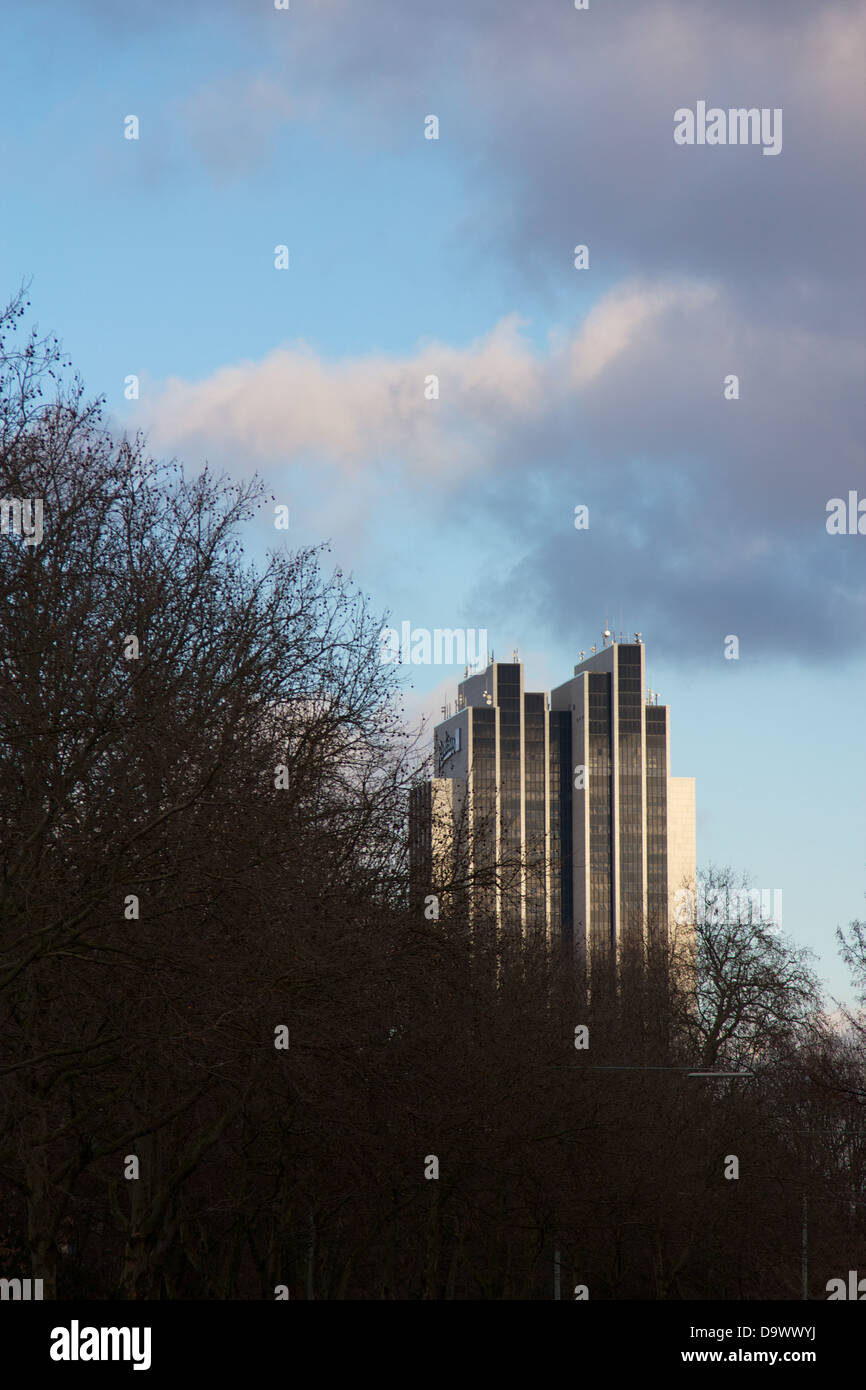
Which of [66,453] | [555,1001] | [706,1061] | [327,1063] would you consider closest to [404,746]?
[327,1063]

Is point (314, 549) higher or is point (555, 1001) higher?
point (314, 549)

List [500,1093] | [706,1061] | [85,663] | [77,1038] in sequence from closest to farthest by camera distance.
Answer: [85,663] → [77,1038] → [500,1093] → [706,1061]

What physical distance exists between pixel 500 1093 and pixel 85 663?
1618cm

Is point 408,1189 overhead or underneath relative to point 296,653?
underneath

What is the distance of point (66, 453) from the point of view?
24.0m

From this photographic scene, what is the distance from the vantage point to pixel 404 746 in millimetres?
27797

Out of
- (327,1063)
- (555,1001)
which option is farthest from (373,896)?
(555,1001)

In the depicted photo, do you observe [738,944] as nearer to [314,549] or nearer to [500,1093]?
[500,1093]

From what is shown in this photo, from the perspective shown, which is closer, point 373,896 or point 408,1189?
point 373,896
